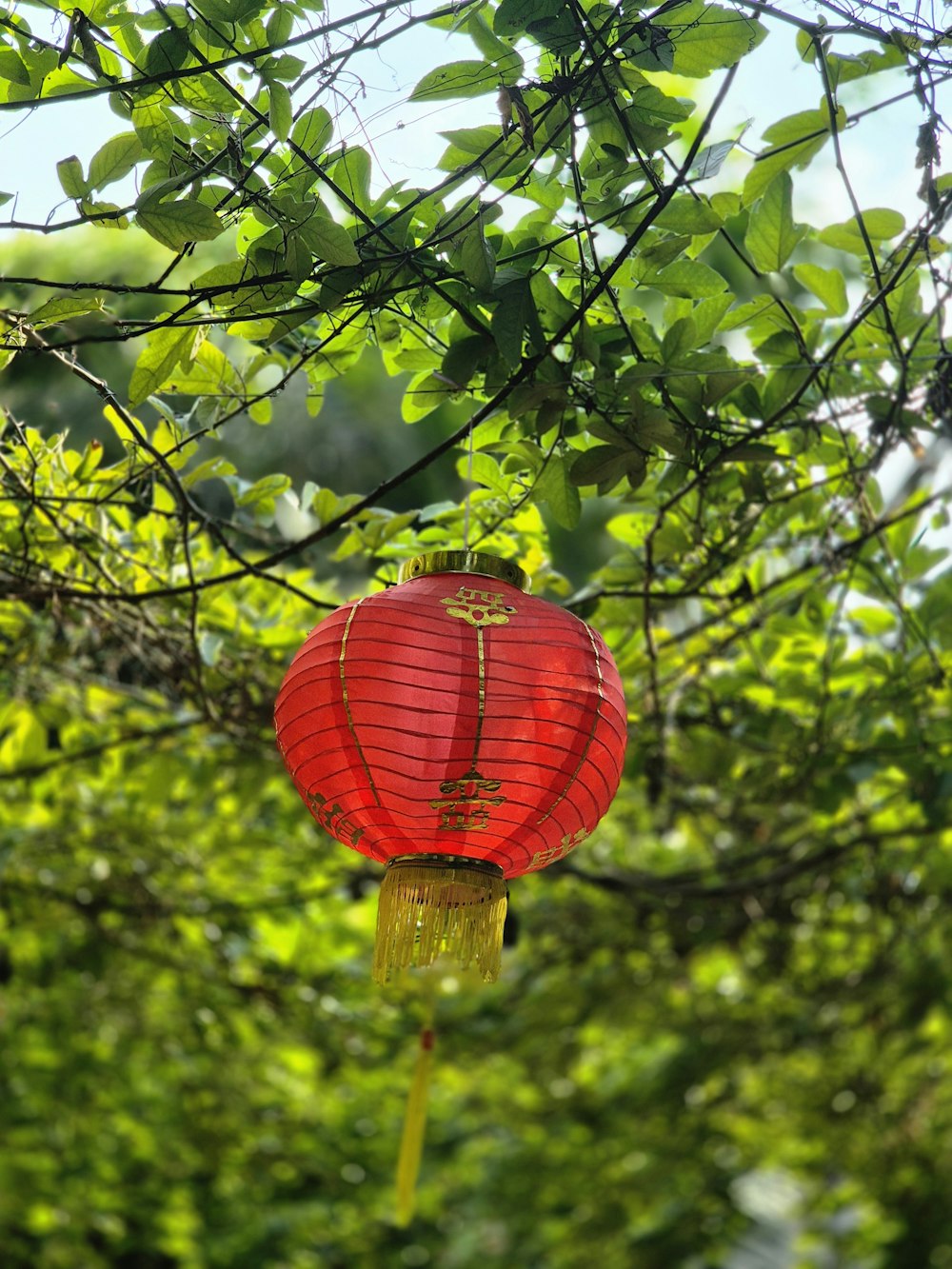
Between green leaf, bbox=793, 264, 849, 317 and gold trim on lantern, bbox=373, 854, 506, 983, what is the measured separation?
0.90 metres

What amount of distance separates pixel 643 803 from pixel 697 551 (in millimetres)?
1919

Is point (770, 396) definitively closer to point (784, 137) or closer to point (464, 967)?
point (784, 137)

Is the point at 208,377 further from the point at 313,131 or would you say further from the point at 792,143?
the point at 792,143

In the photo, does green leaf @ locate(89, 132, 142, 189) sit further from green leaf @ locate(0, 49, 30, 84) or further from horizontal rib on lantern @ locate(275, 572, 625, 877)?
horizontal rib on lantern @ locate(275, 572, 625, 877)

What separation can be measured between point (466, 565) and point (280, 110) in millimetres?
527

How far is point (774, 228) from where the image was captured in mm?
1581

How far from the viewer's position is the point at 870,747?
8.25ft

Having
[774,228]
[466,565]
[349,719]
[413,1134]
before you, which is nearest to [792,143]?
[774,228]

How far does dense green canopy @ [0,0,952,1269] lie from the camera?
53.0 inches

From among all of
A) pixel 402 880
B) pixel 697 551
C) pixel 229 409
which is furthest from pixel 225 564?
pixel 402 880

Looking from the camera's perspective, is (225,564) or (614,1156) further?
(614,1156)

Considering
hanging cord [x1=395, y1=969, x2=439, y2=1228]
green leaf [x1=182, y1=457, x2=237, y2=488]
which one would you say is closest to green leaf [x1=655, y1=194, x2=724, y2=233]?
green leaf [x1=182, y1=457, x2=237, y2=488]

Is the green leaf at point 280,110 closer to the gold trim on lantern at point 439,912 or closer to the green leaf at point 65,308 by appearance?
the green leaf at point 65,308

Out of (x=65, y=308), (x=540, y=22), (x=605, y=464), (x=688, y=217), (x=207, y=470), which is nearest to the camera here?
(x=540, y=22)
